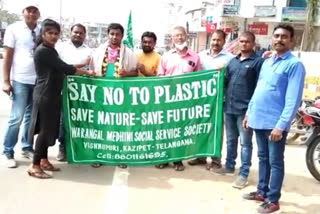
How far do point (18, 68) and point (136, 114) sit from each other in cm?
159

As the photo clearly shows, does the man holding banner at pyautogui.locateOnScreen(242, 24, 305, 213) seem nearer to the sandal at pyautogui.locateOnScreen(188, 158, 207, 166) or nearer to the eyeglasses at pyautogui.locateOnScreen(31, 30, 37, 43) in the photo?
the sandal at pyautogui.locateOnScreen(188, 158, 207, 166)

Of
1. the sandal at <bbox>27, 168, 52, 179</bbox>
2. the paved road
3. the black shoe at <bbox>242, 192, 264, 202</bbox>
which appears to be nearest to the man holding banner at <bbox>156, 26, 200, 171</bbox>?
the paved road

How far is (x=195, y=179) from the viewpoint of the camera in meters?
5.60

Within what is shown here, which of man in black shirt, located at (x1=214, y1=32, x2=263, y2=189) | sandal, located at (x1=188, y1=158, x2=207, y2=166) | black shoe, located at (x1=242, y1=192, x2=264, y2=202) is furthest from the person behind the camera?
sandal, located at (x1=188, y1=158, x2=207, y2=166)

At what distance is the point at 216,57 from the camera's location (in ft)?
19.5

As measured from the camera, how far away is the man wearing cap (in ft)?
18.8

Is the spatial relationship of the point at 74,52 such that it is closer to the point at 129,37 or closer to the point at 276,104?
the point at 129,37

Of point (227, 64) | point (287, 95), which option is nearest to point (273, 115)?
point (287, 95)

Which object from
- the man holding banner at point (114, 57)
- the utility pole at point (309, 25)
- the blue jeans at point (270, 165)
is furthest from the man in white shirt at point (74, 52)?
the utility pole at point (309, 25)

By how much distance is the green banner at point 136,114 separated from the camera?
5.64m

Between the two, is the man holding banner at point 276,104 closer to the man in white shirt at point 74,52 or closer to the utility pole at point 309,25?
the man in white shirt at point 74,52

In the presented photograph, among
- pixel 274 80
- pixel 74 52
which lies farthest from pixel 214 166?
pixel 74 52

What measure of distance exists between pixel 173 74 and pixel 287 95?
1.91 metres

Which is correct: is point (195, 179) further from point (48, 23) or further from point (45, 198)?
point (48, 23)
